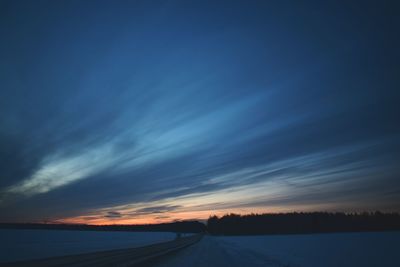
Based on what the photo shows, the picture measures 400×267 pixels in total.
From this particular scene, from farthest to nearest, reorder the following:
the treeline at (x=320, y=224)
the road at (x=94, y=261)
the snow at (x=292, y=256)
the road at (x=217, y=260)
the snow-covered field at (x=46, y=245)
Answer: the treeline at (x=320, y=224) → the snow-covered field at (x=46, y=245) → the snow at (x=292, y=256) → the road at (x=217, y=260) → the road at (x=94, y=261)

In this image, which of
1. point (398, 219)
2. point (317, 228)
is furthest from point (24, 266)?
point (398, 219)

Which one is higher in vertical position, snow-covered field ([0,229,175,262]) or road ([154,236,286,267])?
snow-covered field ([0,229,175,262])

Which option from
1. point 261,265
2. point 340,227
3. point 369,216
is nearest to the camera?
point 261,265

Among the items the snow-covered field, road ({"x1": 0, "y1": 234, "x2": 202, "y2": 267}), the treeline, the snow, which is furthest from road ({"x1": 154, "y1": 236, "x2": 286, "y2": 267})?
the treeline

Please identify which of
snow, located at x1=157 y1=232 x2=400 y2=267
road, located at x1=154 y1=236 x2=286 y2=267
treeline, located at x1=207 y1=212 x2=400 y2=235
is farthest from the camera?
treeline, located at x1=207 y1=212 x2=400 y2=235

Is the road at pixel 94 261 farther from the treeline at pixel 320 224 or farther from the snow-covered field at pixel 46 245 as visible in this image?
the treeline at pixel 320 224

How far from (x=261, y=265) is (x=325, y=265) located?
4092 millimetres

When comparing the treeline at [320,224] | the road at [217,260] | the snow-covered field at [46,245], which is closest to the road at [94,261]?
the road at [217,260]

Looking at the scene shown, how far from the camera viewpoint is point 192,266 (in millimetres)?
18688

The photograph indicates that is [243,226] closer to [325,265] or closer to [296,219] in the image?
[296,219]

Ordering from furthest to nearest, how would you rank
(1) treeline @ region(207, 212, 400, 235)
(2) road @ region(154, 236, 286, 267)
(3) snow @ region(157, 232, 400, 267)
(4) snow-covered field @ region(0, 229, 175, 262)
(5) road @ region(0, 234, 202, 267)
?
1. (1) treeline @ region(207, 212, 400, 235)
2. (4) snow-covered field @ region(0, 229, 175, 262)
3. (3) snow @ region(157, 232, 400, 267)
4. (2) road @ region(154, 236, 286, 267)
5. (5) road @ region(0, 234, 202, 267)

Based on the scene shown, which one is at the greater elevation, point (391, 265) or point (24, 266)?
point (24, 266)

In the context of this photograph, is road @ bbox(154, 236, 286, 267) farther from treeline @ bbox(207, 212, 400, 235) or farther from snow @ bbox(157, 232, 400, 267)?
treeline @ bbox(207, 212, 400, 235)

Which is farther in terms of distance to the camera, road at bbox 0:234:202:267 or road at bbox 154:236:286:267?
road at bbox 154:236:286:267
